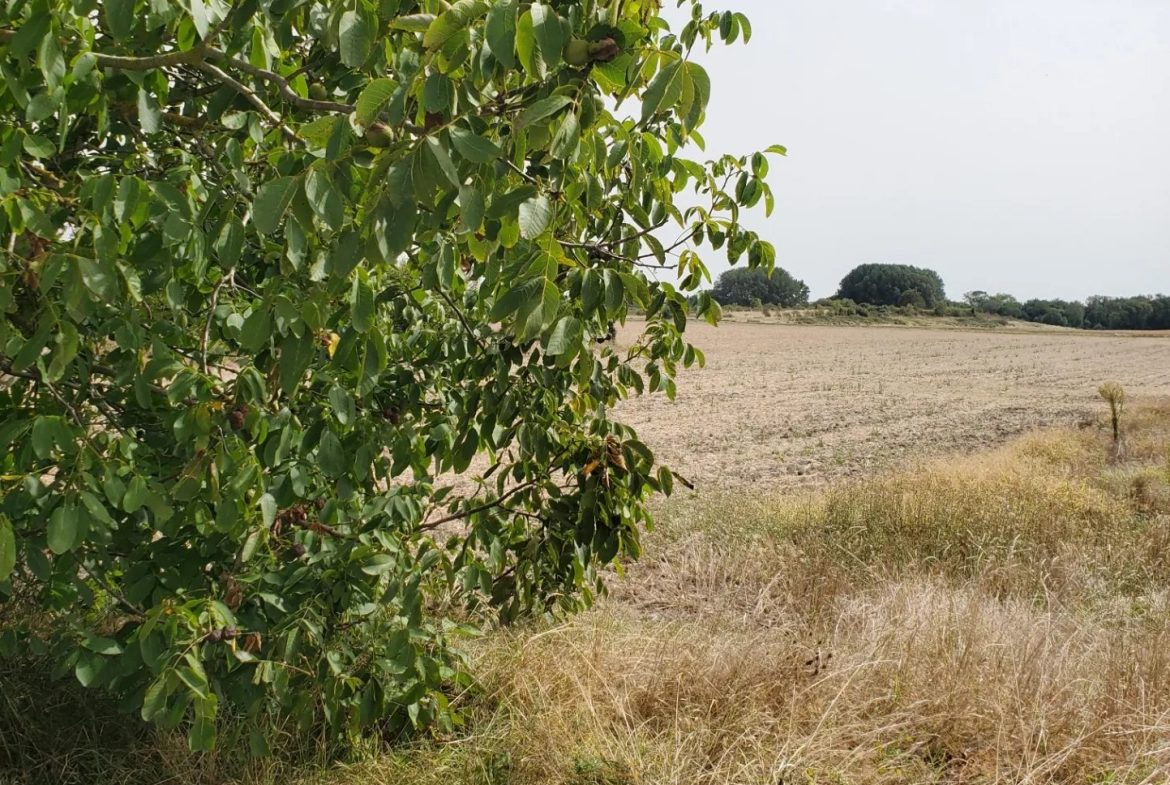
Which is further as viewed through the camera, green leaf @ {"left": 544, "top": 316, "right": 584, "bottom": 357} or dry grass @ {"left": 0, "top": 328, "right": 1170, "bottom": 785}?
dry grass @ {"left": 0, "top": 328, "right": 1170, "bottom": 785}

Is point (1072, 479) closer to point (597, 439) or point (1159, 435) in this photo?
point (1159, 435)

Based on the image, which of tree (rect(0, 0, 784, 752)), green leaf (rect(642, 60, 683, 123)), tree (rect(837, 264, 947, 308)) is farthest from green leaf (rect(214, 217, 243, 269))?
tree (rect(837, 264, 947, 308))

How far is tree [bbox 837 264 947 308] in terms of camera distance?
97.1 metres

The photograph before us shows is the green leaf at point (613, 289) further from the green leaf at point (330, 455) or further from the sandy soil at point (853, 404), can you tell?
the sandy soil at point (853, 404)

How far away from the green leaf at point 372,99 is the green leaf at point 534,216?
24cm

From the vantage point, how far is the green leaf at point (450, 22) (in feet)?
3.40

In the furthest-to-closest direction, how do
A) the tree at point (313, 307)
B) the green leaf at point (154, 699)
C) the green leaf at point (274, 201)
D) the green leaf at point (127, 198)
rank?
the green leaf at point (154, 699)
the green leaf at point (127, 198)
the tree at point (313, 307)
the green leaf at point (274, 201)

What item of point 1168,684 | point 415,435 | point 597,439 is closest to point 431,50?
point 415,435

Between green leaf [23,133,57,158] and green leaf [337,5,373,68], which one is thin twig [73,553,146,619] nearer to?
green leaf [23,133,57,158]

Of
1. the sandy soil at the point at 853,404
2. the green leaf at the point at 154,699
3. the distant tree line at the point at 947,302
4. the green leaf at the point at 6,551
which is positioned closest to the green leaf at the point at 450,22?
the green leaf at the point at 6,551

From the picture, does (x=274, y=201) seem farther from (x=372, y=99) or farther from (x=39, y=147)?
(x=39, y=147)

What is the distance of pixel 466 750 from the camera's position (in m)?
2.64

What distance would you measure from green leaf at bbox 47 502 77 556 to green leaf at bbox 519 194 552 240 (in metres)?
1.08

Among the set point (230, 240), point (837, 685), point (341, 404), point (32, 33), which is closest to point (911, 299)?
point (837, 685)
